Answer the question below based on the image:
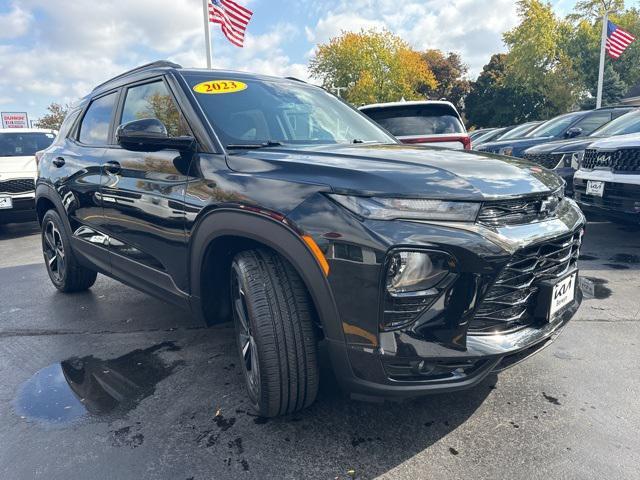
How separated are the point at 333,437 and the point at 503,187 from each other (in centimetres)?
133

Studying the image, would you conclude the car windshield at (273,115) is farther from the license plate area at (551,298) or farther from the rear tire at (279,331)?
the license plate area at (551,298)

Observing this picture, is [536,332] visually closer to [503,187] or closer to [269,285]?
[503,187]

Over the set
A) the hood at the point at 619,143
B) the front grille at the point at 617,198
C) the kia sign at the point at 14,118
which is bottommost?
the front grille at the point at 617,198

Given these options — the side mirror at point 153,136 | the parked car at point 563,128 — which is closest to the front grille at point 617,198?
the parked car at point 563,128

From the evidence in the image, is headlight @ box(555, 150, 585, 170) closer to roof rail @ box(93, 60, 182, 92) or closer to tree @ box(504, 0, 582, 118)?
roof rail @ box(93, 60, 182, 92)

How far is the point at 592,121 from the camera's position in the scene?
8211 mm

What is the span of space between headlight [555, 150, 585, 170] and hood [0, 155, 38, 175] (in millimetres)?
8087

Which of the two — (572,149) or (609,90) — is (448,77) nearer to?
(609,90)

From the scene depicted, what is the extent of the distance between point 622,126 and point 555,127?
7.38 feet

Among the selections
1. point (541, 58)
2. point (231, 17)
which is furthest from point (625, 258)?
point (541, 58)

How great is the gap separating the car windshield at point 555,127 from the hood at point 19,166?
28.9ft

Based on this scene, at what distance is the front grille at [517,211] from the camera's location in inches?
72.8

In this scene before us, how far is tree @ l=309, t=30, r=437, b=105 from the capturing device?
141ft

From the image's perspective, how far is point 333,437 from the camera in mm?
2162
